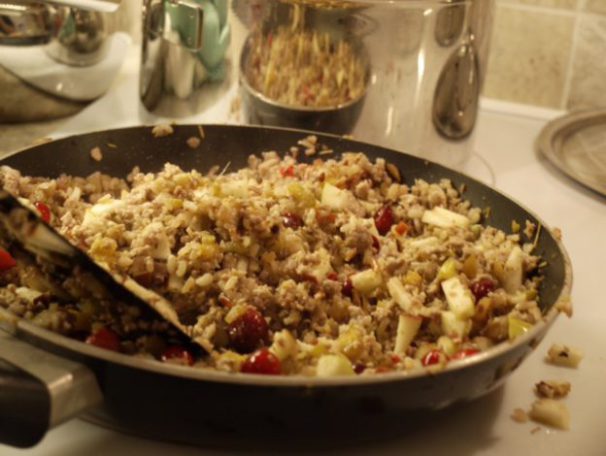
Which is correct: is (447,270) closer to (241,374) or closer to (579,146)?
(241,374)

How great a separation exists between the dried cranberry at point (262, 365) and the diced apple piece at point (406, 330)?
0.13 metres

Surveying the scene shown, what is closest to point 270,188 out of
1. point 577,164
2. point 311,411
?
point 311,411

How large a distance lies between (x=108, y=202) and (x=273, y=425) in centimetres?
39

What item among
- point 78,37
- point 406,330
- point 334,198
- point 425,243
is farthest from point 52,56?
point 406,330

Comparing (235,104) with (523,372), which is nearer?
(523,372)

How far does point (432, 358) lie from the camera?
26.1 inches

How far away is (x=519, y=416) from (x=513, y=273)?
0.51ft

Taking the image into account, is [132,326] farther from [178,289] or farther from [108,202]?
[108,202]

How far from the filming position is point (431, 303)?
30.9 inches

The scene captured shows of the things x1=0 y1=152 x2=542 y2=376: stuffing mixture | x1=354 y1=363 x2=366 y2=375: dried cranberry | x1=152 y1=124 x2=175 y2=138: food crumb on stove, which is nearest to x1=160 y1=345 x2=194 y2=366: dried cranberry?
x1=0 y1=152 x2=542 y2=376: stuffing mixture

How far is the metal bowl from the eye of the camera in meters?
1.14

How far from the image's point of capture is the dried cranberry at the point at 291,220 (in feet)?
2.78

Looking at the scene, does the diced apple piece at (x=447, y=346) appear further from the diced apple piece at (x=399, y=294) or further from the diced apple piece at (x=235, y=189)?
the diced apple piece at (x=235, y=189)

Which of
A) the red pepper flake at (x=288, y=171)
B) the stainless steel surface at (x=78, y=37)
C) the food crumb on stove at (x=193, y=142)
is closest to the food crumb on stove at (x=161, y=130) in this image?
the food crumb on stove at (x=193, y=142)
